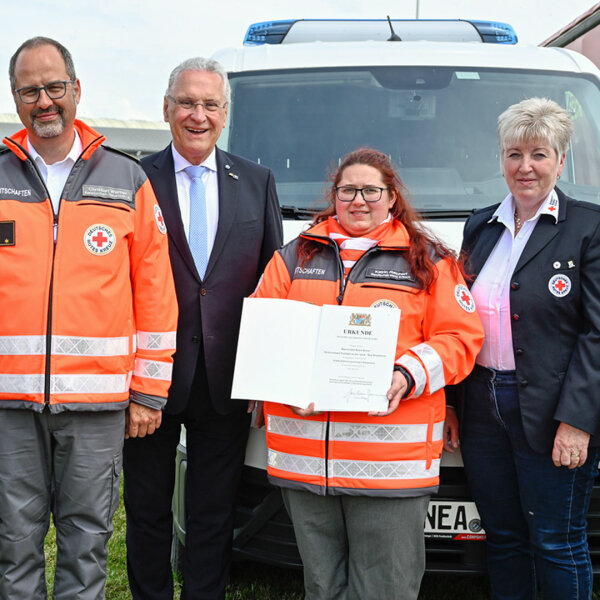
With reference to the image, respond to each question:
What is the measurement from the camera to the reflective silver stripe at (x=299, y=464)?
250cm

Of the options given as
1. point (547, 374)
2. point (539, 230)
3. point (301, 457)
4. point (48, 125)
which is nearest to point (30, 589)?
point (301, 457)

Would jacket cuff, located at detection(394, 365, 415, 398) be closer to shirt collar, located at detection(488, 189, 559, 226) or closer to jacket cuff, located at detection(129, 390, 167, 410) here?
shirt collar, located at detection(488, 189, 559, 226)

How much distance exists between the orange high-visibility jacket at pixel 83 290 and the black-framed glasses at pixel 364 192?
2.11 ft

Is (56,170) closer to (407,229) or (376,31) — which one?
(407,229)

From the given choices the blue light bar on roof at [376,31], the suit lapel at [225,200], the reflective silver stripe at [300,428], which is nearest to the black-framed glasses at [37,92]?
the suit lapel at [225,200]

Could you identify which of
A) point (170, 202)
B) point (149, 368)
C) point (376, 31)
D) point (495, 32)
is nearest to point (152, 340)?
point (149, 368)

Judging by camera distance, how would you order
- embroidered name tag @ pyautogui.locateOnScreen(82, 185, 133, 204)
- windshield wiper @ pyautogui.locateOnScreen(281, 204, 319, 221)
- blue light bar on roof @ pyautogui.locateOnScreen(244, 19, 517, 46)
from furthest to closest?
blue light bar on roof @ pyautogui.locateOnScreen(244, 19, 517, 46), windshield wiper @ pyautogui.locateOnScreen(281, 204, 319, 221), embroidered name tag @ pyautogui.locateOnScreen(82, 185, 133, 204)

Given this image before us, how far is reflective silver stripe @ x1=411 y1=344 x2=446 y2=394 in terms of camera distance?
2395 mm

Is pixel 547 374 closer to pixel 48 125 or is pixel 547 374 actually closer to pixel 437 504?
pixel 437 504

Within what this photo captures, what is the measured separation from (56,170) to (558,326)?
172cm

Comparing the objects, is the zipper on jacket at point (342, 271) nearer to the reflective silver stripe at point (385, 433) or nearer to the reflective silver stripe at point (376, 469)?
the reflective silver stripe at point (385, 433)

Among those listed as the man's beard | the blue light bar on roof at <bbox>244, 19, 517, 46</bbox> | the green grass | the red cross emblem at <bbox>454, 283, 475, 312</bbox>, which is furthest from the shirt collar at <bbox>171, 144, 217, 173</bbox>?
the green grass

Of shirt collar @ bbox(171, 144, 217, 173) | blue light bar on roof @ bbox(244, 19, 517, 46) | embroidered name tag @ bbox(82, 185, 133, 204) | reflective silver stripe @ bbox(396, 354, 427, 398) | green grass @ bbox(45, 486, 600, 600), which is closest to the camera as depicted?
reflective silver stripe @ bbox(396, 354, 427, 398)

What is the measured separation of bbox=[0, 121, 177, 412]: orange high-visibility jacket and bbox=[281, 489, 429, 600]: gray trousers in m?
0.65
